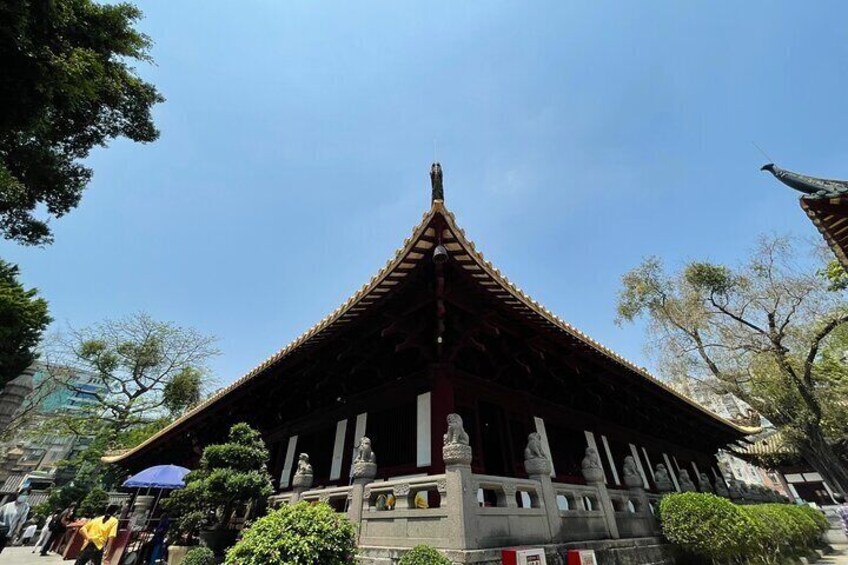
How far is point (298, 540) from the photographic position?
14.1 feet

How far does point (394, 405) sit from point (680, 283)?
18.3 metres

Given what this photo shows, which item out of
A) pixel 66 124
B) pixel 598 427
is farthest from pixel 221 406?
pixel 598 427

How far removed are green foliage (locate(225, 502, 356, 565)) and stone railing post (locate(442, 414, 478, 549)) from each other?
125cm

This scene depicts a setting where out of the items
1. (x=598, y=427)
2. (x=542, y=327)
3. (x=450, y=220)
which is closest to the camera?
(x=450, y=220)

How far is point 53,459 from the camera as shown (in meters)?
56.2

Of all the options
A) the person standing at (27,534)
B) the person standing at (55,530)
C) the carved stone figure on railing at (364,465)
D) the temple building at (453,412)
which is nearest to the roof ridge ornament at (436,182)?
the temple building at (453,412)

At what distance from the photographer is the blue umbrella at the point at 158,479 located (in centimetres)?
1138

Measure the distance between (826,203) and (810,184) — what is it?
0.46m

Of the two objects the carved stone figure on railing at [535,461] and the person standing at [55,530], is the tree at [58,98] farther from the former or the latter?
the person standing at [55,530]

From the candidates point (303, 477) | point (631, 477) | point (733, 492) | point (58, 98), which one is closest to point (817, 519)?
point (733, 492)

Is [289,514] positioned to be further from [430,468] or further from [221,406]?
[221,406]

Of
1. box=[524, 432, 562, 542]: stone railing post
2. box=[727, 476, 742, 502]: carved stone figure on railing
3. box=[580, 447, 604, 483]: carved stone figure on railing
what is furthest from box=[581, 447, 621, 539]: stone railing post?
box=[727, 476, 742, 502]: carved stone figure on railing

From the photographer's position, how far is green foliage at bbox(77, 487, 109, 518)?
52.1 feet

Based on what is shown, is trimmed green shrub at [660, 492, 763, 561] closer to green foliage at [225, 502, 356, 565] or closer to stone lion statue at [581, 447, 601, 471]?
stone lion statue at [581, 447, 601, 471]
